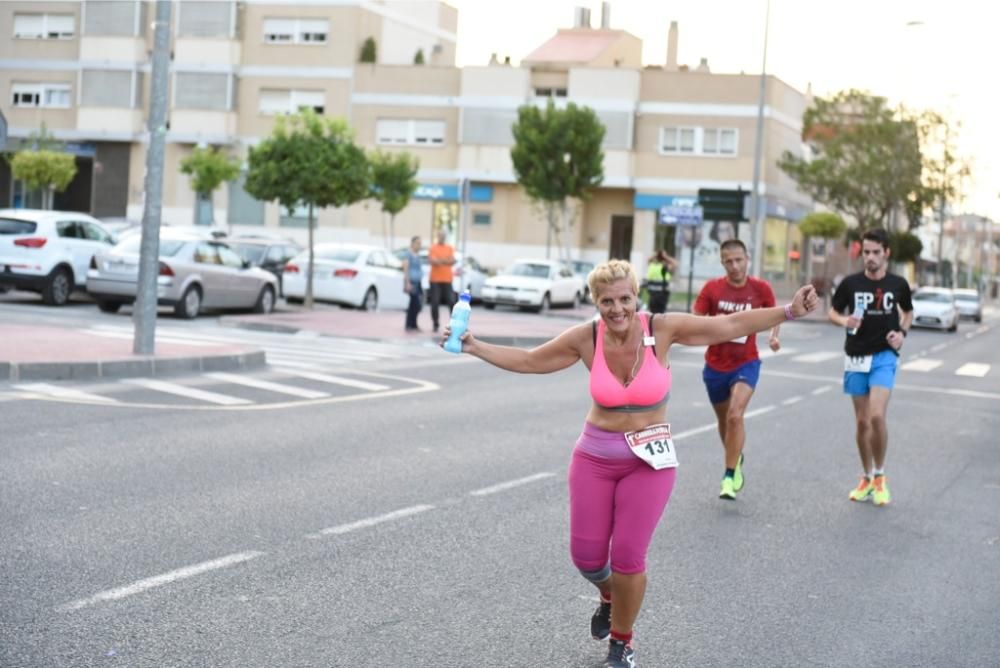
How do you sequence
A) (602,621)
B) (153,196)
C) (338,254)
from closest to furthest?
(602,621), (153,196), (338,254)

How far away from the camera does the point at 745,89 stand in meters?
63.0

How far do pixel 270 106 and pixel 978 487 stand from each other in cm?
5523

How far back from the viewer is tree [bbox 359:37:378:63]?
64188 millimetres

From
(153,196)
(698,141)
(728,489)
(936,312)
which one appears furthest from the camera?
(698,141)

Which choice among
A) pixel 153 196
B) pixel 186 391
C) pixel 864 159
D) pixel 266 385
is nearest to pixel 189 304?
pixel 153 196

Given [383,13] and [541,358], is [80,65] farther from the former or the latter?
[541,358]

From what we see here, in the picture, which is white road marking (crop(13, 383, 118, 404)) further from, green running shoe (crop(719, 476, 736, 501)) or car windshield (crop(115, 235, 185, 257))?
car windshield (crop(115, 235, 185, 257))

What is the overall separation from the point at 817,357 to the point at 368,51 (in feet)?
127

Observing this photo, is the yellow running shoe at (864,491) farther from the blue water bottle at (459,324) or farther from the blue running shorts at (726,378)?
the blue water bottle at (459,324)

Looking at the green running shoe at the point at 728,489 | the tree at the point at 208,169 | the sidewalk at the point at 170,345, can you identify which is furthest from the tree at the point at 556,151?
the green running shoe at the point at 728,489

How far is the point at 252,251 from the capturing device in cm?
3691

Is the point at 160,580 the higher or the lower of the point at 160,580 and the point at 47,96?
the lower

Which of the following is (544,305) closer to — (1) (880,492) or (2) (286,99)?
(2) (286,99)

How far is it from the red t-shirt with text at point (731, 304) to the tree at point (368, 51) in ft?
181
